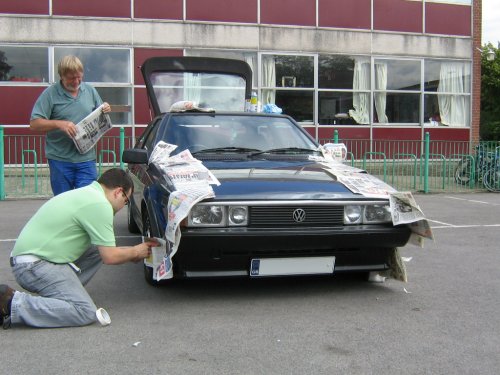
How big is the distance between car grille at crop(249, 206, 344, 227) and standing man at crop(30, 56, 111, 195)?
209cm

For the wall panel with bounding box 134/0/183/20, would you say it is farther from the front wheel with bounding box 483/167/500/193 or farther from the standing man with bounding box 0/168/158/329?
the standing man with bounding box 0/168/158/329

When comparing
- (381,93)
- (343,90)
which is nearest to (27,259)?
(343,90)

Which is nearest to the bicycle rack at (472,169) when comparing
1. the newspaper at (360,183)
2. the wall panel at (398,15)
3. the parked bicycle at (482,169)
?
the parked bicycle at (482,169)

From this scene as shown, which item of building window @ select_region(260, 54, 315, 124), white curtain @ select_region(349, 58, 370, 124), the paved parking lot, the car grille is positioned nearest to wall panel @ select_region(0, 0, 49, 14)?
building window @ select_region(260, 54, 315, 124)

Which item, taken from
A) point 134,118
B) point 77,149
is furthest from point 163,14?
point 77,149

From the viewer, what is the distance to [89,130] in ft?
17.6

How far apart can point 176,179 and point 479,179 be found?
11.3m

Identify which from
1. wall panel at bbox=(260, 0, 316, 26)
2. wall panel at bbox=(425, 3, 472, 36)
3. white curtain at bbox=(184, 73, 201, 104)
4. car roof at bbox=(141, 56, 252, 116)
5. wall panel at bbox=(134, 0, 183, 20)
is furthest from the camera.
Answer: wall panel at bbox=(425, 3, 472, 36)

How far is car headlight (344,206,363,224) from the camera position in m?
4.27

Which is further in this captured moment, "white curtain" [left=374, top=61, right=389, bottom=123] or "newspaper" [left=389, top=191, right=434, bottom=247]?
"white curtain" [left=374, top=61, right=389, bottom=123]

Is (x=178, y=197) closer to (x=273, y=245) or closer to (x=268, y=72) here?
(x=273, y=245)

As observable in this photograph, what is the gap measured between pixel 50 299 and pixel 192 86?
6.07 meters

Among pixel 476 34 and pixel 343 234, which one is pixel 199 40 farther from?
pixel 343 234

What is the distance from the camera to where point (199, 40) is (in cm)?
1600
